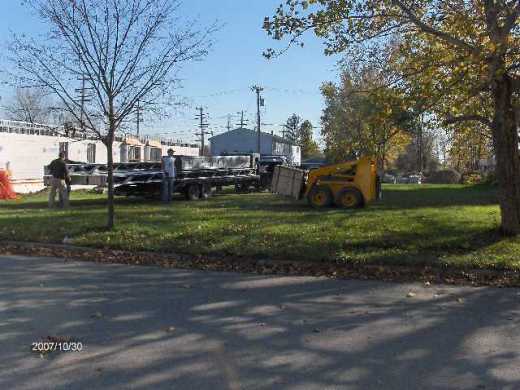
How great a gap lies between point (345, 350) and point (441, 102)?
22.2 ft

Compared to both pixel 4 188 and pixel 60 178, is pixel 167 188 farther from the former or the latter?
pixel 4 188

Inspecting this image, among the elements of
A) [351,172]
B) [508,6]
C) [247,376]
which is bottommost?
[247,376]

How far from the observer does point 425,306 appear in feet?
21.9

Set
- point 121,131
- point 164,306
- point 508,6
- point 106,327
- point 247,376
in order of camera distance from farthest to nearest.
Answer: point 121,131 → point 508,6 → point 164,306 → point 106,327 → point 247,376

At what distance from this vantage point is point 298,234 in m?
10.8

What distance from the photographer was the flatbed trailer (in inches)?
691

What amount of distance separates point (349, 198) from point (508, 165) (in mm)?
6727

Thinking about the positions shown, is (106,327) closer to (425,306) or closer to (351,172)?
(425,306)

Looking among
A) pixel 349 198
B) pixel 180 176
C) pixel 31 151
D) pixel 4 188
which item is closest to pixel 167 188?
pixel 180 176

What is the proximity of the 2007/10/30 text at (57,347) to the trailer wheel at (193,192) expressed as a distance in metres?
14.6

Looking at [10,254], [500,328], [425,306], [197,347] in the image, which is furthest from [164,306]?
[10,254]

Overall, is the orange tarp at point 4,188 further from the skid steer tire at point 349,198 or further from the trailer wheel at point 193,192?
the skid steer tire at point 349,198

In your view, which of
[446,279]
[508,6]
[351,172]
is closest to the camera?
[446,279]

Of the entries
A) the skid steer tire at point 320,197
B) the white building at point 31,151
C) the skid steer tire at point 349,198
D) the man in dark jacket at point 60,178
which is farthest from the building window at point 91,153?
the skid steer tire at point 349,198
